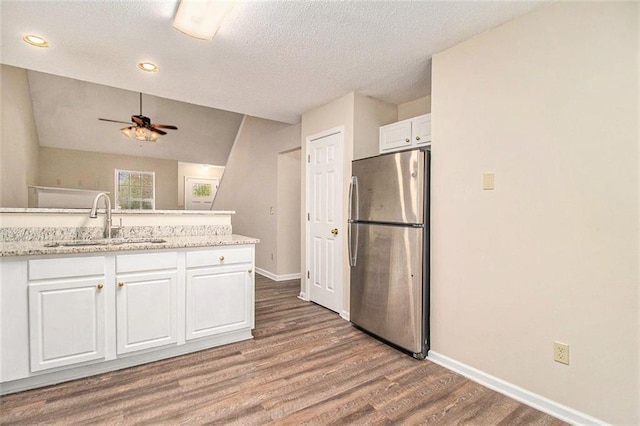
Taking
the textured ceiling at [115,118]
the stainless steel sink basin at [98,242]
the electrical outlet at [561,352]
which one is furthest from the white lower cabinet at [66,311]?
the textured ceiling at [115,118]

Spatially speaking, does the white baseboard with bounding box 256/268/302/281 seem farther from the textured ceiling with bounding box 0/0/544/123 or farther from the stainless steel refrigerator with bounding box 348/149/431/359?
the textured ceiling with bounding box 0/0/544/123

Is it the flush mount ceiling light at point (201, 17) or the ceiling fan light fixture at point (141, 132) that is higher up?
the ceiling fan light fixture at point (141, 132)

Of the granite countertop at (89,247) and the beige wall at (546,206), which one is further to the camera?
the granite countertop at (89,247)

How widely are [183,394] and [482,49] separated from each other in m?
3.08

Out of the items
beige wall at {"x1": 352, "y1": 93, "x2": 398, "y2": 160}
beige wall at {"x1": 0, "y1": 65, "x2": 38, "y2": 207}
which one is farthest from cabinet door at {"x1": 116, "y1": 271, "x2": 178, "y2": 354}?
beige wall at {"x1": 0, "y1": 65, "x2": 38, "y2": 207}

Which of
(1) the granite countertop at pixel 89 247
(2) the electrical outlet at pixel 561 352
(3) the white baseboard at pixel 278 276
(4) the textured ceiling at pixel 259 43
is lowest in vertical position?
(3) the white baseboard at pixel 278 276

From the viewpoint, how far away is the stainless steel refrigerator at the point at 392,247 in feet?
7.91

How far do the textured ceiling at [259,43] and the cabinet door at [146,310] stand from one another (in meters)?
1.76

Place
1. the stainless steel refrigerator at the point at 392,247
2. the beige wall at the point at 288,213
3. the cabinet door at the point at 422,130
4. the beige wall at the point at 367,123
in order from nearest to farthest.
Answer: the stainless steel refrigerator at the point at 392,247, the cabinet door at the point at 422,130, the beige wall at the point at 367,123, the beige wall at the point at 288,213

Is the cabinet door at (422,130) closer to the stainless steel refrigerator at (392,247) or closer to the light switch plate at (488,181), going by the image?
the stainless steel refrigerator at (392,247)

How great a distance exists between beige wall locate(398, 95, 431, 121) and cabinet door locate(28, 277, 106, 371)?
3362mm

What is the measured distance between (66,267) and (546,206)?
10.1 ft

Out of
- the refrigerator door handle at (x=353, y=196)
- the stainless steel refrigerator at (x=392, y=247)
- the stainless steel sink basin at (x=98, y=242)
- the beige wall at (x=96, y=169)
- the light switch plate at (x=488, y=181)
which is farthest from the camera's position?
the beige wall at (x=96, y=169)

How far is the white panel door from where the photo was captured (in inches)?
134
